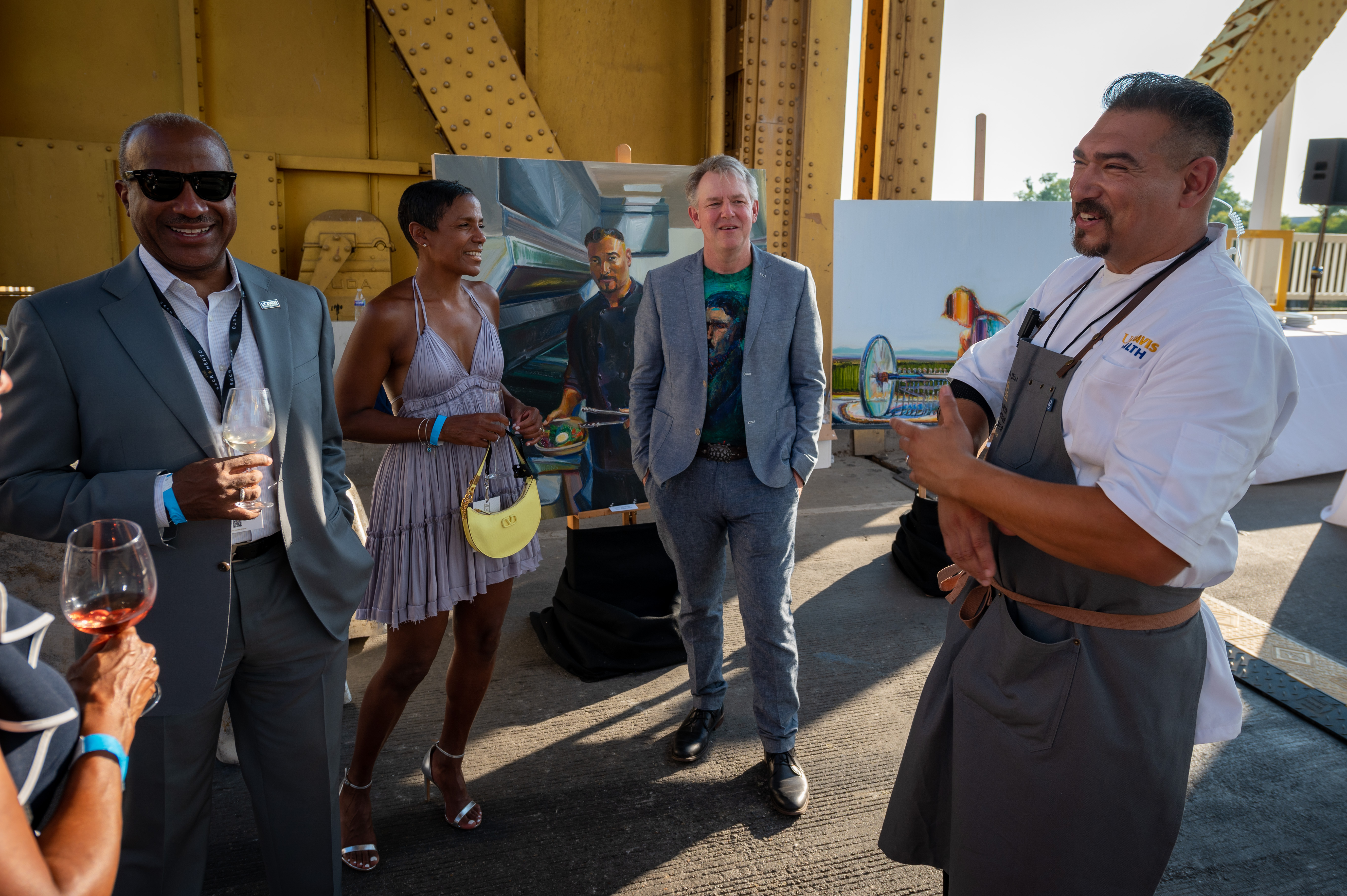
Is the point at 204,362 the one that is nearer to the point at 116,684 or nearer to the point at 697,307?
the point at 116,684

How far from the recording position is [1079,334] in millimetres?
1641

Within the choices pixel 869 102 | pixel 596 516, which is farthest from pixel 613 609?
pixel 869 102

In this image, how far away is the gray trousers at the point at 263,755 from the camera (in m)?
1.72

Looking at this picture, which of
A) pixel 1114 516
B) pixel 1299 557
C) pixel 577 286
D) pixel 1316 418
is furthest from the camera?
pixel 1316 418

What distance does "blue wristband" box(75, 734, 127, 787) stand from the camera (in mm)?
1048

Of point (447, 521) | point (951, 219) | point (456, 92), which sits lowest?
point (447, 521)

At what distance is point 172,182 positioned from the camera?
1.73 m

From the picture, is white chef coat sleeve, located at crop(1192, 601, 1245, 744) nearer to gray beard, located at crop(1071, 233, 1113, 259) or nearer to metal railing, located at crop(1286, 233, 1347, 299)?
gray beard, located at crop(1071, 233, 1113, 259)

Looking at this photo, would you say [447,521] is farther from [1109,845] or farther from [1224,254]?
[1224,254]

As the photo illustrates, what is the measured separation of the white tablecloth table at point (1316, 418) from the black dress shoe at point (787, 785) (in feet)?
19.9

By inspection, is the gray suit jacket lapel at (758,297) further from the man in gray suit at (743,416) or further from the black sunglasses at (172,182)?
the black sunglasses at (172,182)

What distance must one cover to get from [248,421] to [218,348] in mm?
293

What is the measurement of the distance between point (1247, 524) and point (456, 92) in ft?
21.1

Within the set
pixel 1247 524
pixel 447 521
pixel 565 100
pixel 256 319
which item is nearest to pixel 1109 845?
pixel 447 521
